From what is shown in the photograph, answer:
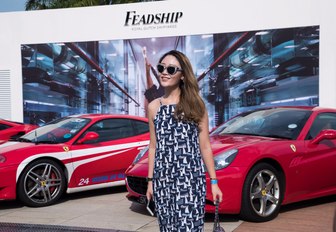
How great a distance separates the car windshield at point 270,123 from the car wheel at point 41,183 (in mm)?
2289

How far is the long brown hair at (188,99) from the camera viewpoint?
297 cm

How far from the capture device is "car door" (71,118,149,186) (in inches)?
278

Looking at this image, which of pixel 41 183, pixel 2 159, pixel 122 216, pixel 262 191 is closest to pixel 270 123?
pixel 262 191

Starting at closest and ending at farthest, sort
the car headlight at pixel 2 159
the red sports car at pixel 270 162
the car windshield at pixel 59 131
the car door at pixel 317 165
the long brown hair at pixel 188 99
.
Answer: the long brown hair at pixel 188 99
the red sports car at pixel 270 162
the car door at pixel 317 165
the car headlight at pixel 2 159
the car windshield at pixel 59 131

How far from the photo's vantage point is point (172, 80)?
3.07 meters

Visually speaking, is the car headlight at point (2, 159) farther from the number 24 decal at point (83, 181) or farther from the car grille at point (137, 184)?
the car grille at point (137, 184)

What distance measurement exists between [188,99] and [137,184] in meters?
2.86

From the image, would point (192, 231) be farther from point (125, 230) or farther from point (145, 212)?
point (145, 212)

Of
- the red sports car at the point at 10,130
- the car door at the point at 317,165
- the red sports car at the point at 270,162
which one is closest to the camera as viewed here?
the red sports car at the point at 270,162

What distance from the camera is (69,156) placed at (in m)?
6.89

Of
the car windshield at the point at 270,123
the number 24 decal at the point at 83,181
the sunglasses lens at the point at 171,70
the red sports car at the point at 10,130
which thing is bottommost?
the number 24 decal at the point at 83,181

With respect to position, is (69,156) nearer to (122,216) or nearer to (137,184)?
(122,216)

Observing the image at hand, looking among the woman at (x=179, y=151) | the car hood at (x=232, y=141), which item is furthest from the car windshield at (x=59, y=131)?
the woman at (x=179, y=151)

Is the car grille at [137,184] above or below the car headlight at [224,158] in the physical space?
below
